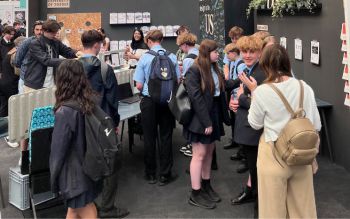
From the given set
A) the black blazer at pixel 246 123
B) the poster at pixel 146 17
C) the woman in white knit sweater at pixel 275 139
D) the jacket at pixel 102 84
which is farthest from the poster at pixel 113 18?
the woman in white knit sweater at pixel 275 139

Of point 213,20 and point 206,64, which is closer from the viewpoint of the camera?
point 206,64

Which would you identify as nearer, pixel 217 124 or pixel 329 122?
pixel 217 124

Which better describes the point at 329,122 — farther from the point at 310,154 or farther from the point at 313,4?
the point at 310,154

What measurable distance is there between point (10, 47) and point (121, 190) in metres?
4.01

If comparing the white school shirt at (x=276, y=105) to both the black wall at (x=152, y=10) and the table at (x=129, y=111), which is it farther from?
the black wall at (x=152, y=10)

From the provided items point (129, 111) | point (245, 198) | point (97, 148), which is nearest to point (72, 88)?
point (97, 148)

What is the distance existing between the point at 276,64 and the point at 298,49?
3.27 metres

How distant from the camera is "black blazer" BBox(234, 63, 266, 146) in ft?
10.9

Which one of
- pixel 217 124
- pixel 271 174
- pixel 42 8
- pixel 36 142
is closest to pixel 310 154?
pixel 271 174

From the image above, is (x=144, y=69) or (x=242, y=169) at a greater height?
(x=144, y=69)

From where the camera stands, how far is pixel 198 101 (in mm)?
3625

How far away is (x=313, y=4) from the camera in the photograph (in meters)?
5.15

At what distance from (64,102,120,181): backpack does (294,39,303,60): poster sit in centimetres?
373

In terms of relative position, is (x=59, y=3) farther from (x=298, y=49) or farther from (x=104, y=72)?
(x=104, y=72)
